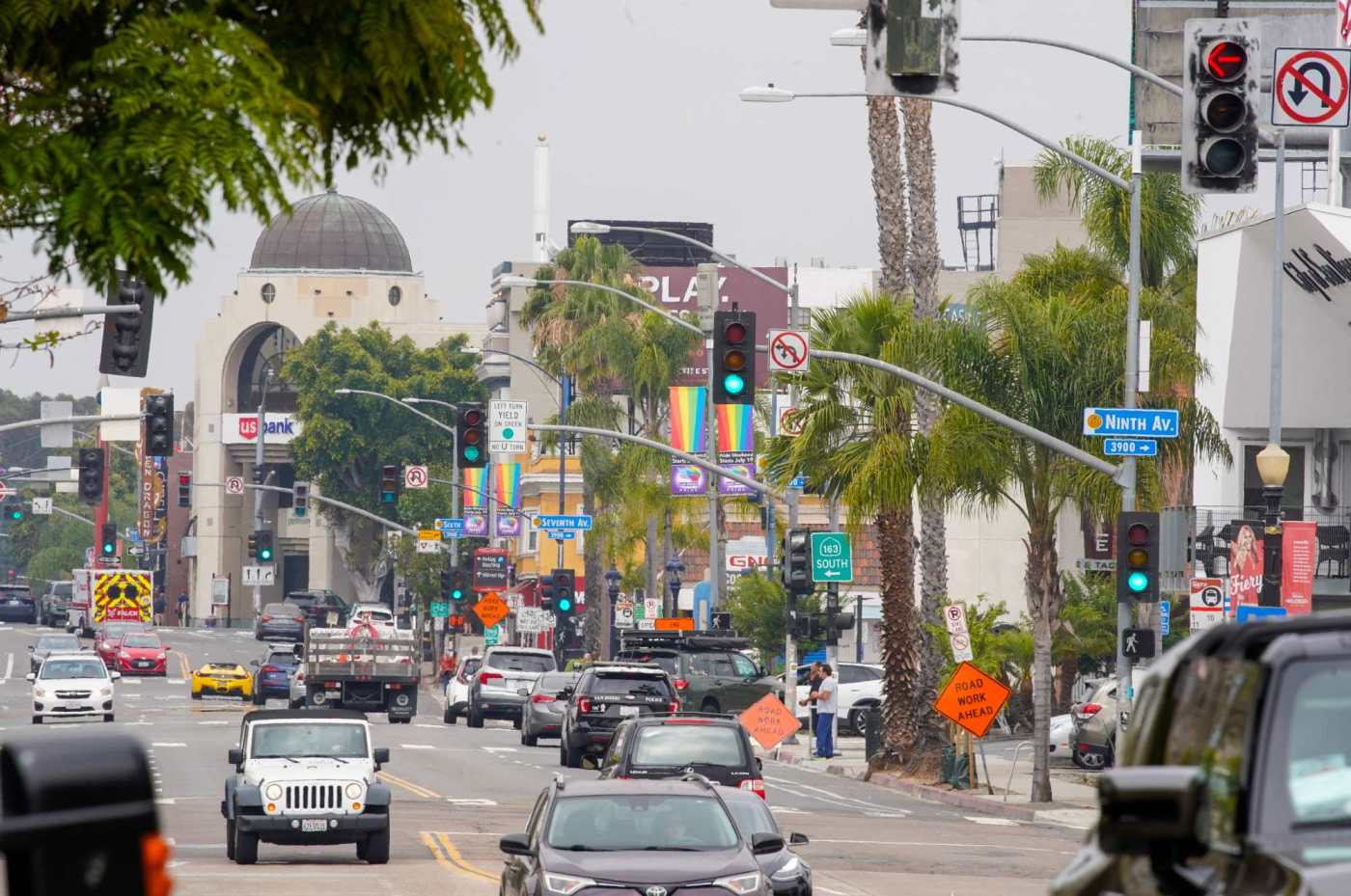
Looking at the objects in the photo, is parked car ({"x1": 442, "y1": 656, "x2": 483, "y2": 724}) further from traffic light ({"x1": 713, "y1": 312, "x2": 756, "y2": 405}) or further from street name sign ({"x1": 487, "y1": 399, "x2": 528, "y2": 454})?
traffic light ({"x1": 713, "y1": 312, "x2": 756, "y2": 405})

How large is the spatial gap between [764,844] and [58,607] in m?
116

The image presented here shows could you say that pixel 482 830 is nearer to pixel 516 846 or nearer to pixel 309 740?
pixel 309 740

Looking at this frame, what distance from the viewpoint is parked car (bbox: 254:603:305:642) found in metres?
96.6

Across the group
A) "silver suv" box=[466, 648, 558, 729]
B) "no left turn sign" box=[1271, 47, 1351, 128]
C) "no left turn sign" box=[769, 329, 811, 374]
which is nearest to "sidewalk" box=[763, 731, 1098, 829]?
"silver suv" box=[466, 648, 558, 729]

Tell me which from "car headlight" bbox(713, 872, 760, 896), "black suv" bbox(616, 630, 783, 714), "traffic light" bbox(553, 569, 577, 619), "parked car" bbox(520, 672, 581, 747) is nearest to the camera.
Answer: "car headlight" bbox(713, 872, 760, 896)

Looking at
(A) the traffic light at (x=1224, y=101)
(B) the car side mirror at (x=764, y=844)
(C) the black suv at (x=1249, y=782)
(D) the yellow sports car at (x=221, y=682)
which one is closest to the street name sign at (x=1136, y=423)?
(B) the car side mirror at (x=764, y=844)

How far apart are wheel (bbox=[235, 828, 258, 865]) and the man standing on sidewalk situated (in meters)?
23.3

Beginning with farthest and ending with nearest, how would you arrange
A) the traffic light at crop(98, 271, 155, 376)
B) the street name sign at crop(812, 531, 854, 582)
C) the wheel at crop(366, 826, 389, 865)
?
the street name sign at crop(812, 531, 854, 582) → the traffic light at crop(98, 271, 155, 376) → the wheel at crop(366, 826, 389, 865)

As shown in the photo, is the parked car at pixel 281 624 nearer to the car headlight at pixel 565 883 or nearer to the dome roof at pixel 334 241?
the dome roof at pixel 334 241

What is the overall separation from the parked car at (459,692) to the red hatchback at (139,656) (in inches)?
1067

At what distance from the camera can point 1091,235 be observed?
162 feet

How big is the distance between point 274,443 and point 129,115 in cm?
12896

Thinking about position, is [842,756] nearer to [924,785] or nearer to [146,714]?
[924,785]

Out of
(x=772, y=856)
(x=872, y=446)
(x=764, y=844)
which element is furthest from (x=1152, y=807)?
(x=872, y=446)
